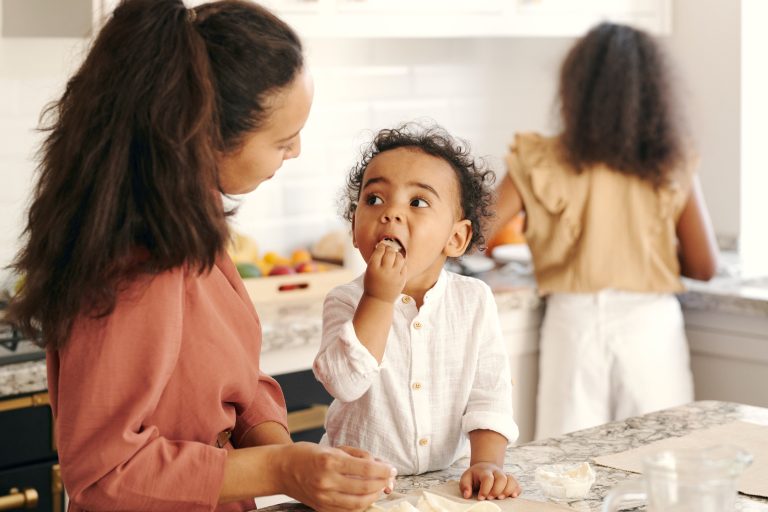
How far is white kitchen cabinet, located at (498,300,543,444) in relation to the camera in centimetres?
292

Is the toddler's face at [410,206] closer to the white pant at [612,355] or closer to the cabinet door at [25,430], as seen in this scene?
the cabinet door at [25,430]

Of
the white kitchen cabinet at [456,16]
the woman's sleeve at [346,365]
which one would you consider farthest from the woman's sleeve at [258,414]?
the white kitchen cabinet at [456,16]

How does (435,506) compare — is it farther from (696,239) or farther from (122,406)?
(696,239)

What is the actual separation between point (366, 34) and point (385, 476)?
181 cm

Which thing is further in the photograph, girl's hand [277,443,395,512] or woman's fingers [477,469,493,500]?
woman's fingers [477,469,493,500]

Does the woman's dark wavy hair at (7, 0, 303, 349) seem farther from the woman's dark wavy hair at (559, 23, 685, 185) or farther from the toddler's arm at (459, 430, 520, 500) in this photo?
the woman's dark wavy hair at (559, 23, 685, 185)

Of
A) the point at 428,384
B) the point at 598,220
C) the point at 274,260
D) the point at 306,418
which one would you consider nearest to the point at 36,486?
the point at 306,418

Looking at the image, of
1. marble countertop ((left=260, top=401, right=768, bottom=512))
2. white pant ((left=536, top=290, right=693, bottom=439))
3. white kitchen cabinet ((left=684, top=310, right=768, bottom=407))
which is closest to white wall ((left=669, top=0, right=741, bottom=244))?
white kitchen cabinet ((left=684, top=310, right=768, bottom=407))

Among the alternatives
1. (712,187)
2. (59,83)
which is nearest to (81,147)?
(59,83)

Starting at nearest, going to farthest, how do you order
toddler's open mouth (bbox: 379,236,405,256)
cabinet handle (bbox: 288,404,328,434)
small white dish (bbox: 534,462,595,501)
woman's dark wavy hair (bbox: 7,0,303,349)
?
woman's dark wavy hair (bbox: 7,0,303,349) → small white dish (bbox: 534,462,595,501) → toddler's open mouth (bbox: 379,236,405,256) → cabinet handle (bbox: 288,404,328,434)

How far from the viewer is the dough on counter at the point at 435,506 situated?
1127 millimetres

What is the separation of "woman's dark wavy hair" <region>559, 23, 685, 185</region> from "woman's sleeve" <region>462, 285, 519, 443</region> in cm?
133

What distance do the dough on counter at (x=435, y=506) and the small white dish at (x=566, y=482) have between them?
0.09 m

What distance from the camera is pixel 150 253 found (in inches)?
42.3
